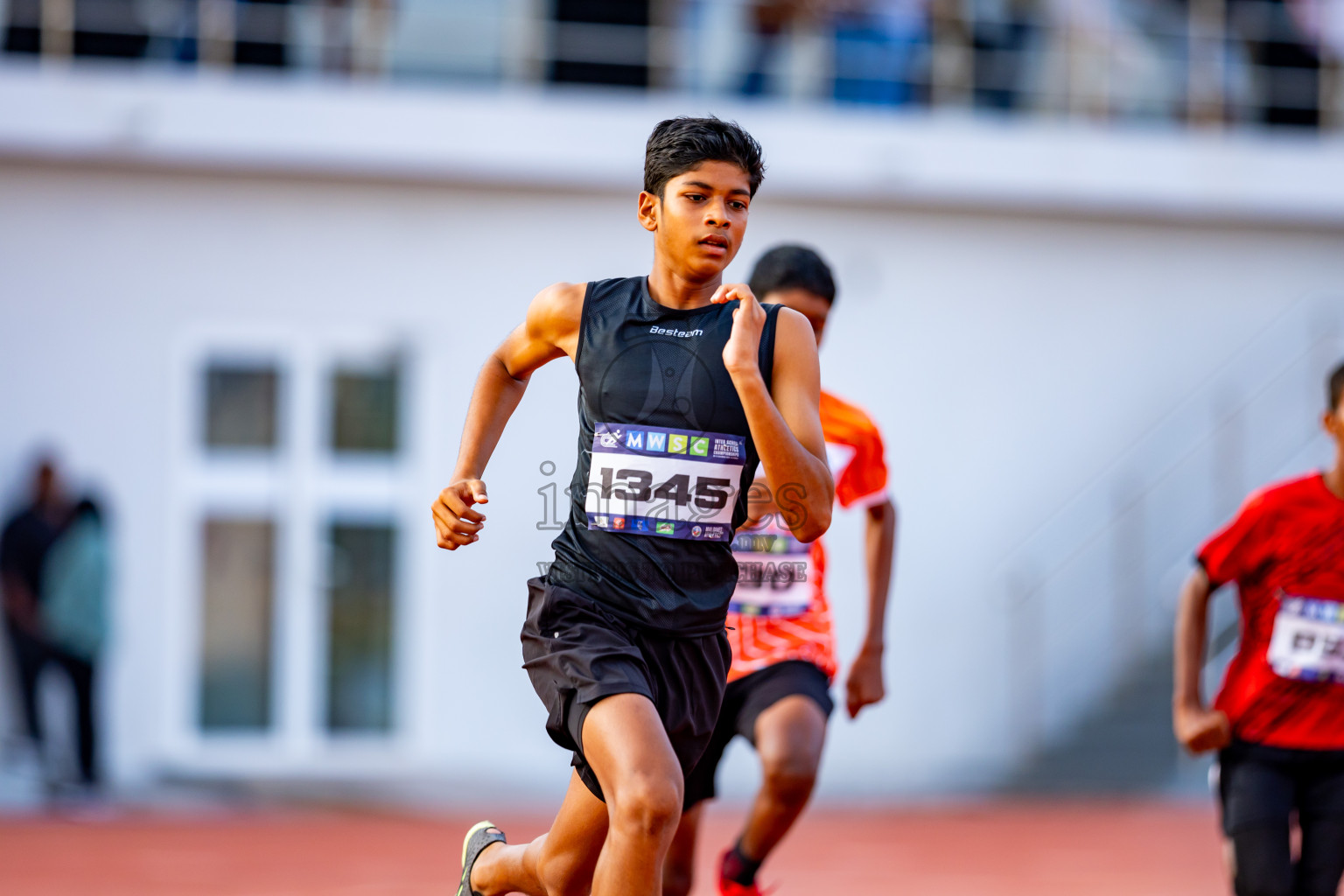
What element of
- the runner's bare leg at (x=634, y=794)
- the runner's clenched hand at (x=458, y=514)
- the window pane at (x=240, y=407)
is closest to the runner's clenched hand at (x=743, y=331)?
the runner's clenched hand at (x=458, y=514)

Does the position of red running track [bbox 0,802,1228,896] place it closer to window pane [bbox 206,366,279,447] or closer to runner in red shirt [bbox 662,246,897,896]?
window pane [bbox 206,366,279,447]

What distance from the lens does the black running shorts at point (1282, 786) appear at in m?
4.86

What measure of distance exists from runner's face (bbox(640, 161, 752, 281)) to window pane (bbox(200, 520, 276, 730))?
9.66 m

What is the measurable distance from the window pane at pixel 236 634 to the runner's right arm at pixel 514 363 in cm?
918

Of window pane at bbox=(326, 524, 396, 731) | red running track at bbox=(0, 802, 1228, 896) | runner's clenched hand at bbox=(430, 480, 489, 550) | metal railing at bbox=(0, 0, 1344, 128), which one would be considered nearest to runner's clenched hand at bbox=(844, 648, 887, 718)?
runner's clenched hand at bbox=(430, 480, 489, 550)

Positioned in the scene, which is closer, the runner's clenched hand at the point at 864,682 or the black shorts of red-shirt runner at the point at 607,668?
the black shorts of red-shirt runner at the point at 607,668

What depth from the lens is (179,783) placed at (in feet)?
41.9

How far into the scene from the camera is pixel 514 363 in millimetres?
4215

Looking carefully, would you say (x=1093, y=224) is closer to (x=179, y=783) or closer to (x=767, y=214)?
(x=767, y=214)

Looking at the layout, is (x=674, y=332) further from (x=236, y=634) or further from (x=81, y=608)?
(x=236, y=634)

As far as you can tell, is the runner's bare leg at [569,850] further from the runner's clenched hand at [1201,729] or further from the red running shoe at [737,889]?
the runner's clenched hand at [1201,729]

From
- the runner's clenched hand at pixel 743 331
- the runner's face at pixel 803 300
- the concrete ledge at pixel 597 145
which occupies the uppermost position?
the concrete ledge at pixel 597 145

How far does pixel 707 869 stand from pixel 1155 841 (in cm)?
296

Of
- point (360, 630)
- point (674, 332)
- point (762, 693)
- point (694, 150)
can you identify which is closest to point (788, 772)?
point (762, 693)
